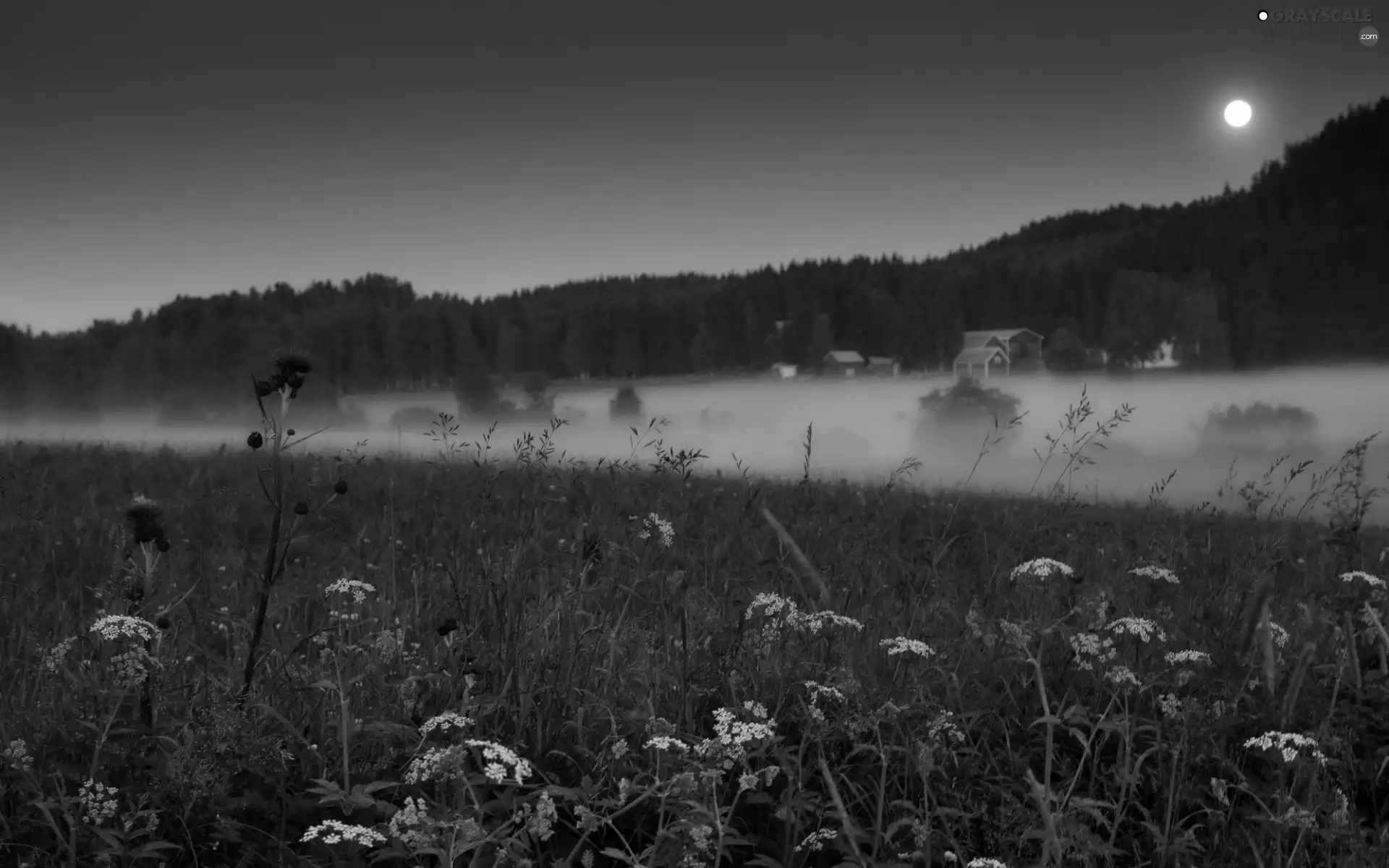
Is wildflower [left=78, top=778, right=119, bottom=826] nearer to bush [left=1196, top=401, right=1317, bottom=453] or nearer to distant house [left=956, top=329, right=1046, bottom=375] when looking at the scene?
bush [left=1196, top=401, right=1317, bottom=453]

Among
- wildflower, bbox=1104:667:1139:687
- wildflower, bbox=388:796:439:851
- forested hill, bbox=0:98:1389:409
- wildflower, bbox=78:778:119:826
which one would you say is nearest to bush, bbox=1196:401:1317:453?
forested hill, bbox=0:98:1389:409

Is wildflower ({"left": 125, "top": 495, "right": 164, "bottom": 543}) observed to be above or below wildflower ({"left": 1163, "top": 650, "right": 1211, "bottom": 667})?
above

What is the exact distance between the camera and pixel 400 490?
33.2 ft

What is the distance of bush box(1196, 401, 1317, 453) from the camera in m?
25.8

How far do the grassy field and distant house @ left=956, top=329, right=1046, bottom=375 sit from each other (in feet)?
87.3

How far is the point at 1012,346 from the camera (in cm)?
3250

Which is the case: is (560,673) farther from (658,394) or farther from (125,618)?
(658,394)

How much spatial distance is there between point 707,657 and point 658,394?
2683cm

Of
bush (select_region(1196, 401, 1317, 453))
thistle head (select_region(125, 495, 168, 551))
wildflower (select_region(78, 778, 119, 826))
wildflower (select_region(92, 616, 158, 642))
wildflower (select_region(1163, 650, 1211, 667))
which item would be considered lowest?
bush (select_region(1196, 401, 1317, 453))

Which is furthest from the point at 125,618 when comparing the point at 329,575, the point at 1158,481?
the point at 1158,481

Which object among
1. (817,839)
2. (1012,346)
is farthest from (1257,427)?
(817,839)

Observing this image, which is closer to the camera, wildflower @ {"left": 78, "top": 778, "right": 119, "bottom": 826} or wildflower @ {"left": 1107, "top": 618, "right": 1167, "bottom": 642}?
wildflower @ {"left": 78, "top": 778, "right": 119, "bottom": 826}

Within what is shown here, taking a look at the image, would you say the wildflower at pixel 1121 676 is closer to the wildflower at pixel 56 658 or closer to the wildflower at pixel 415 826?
the wildflower at pixel 415 826

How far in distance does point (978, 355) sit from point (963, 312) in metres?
2.27
